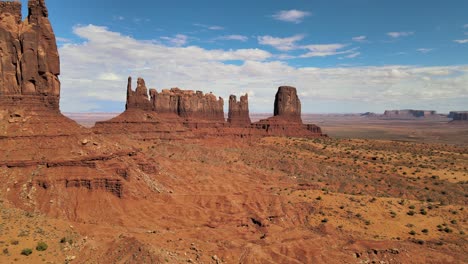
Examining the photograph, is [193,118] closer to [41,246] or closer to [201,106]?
[201,106]

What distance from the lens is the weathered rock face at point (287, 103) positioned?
104312mm

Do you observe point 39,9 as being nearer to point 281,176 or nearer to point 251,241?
point 251,241

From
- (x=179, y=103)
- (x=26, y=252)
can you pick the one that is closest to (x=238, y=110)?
(x=179, y=103)

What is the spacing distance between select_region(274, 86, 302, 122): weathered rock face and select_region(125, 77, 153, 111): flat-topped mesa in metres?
44.1

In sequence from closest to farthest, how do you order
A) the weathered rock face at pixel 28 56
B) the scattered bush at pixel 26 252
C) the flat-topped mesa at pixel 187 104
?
the scattered bush at pixel 26 252 < the weathered rock face at pixel 28 56 < the flat-topped mesa at pixel 187 104

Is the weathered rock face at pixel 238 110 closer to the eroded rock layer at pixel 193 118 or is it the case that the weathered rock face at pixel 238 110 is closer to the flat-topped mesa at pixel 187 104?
the eroded rock layer at pixel 193 118

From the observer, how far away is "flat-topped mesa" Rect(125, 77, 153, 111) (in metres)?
77.0

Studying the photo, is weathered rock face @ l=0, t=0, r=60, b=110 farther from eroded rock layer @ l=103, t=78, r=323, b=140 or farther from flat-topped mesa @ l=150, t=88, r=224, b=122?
flat-topped mesa @ l=150, t=88, r=224, b=122

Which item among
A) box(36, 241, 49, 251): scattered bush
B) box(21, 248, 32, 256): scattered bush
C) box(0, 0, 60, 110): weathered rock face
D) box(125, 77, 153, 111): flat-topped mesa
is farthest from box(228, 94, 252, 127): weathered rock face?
box(21, 248, 32, 256): scattered bush

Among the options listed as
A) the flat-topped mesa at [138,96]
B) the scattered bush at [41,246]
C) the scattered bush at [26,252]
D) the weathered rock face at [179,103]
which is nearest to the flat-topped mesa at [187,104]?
the weathered rock face at [179,103]

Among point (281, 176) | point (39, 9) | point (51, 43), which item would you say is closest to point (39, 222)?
point (51, 43)

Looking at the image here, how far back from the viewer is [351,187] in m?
49.2

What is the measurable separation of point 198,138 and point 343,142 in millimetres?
41418

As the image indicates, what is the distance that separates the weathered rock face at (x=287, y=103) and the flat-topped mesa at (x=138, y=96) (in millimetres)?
44132
